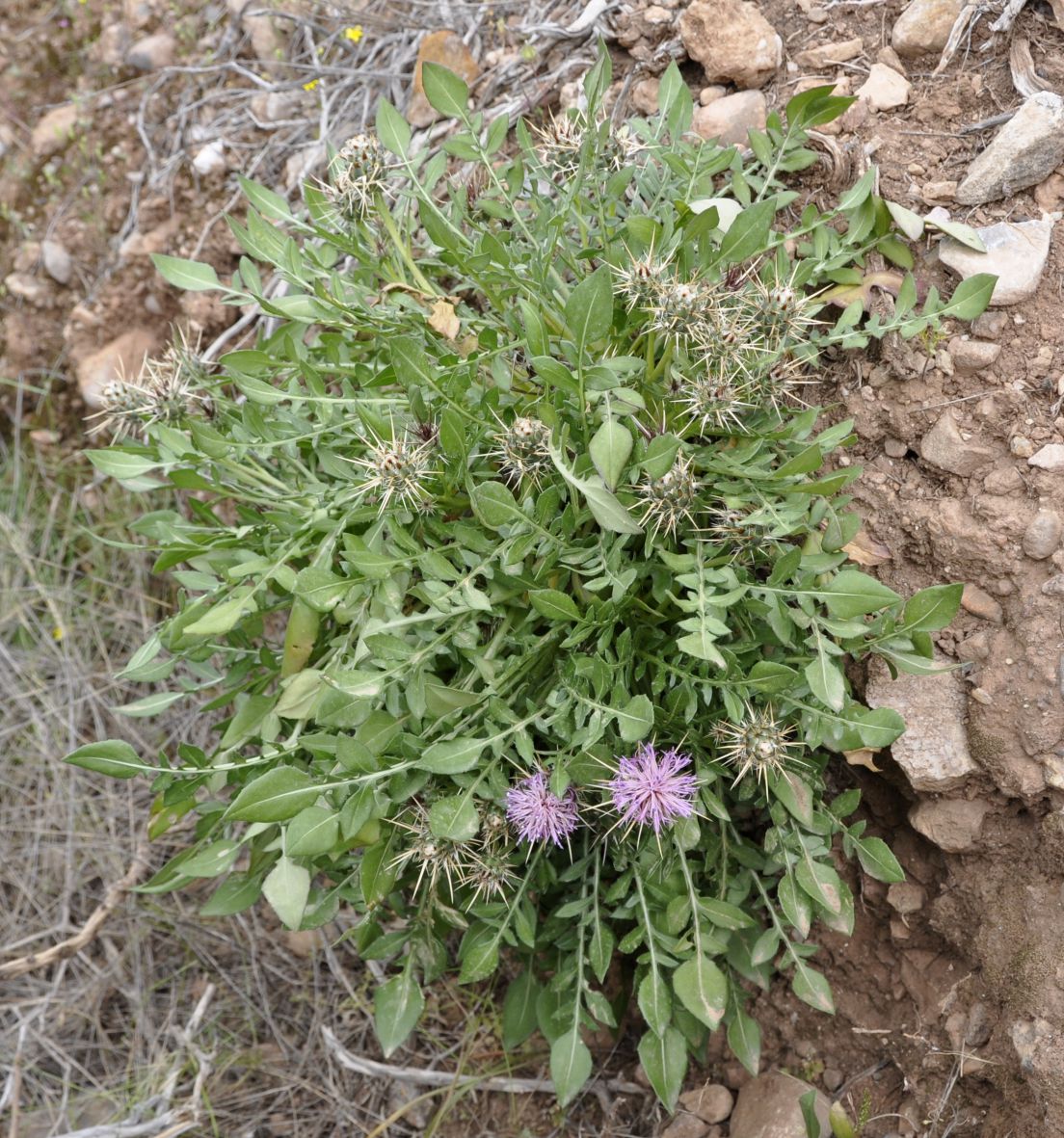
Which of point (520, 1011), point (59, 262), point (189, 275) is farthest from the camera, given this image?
point (59, 262)

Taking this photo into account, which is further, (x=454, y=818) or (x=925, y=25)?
(x=925, y=25)

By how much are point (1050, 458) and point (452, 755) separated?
141 cm

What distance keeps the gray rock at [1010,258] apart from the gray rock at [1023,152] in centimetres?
10

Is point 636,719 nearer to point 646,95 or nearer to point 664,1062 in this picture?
point 664,1062

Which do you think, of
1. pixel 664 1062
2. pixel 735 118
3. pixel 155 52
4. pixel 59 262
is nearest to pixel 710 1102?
pixel 664 1062

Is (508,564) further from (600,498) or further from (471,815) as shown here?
(471,815)

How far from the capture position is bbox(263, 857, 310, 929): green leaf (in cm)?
228

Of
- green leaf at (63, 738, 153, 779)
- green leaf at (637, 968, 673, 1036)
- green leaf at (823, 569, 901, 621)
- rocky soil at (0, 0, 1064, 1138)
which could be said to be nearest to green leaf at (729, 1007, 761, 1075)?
rocky soil at (0, 0, 1064, 1138)

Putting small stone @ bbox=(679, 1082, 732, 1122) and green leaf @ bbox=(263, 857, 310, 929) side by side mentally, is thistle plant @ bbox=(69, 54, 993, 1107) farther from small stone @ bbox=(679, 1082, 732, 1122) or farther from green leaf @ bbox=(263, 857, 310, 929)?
small stone @ bbox=(679, 1082, 732, 1122)

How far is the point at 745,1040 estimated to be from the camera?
2439mm

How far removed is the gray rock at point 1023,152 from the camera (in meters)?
2.30

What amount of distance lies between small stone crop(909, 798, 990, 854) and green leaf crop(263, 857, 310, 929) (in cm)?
138

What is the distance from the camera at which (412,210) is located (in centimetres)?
301

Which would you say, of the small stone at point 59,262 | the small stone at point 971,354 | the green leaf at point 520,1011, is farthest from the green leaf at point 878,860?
the small stone at point 59,262
